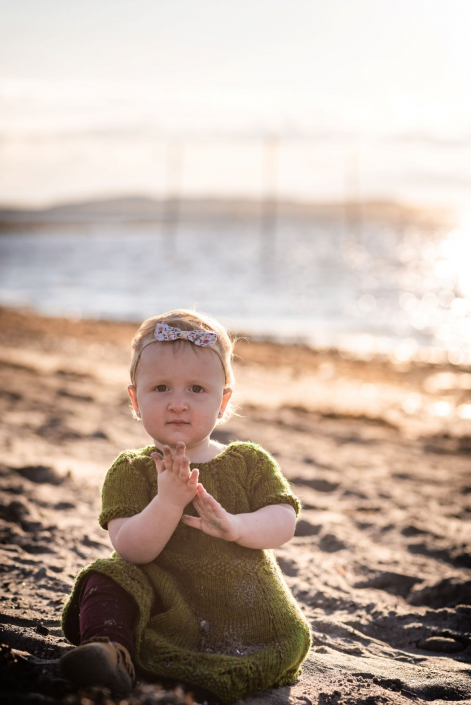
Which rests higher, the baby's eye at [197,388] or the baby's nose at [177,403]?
the baby's eye at [197,388]

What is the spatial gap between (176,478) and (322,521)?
2547 millimetres

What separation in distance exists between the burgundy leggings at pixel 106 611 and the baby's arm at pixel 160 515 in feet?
0.40

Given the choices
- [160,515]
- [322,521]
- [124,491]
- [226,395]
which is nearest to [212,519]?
[160,515]

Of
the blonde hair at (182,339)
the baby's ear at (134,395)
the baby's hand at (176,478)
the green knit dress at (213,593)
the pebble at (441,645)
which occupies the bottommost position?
the pebble at (441,645)

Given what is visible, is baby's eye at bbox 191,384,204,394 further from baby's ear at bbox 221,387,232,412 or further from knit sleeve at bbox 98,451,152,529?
knit sleeve at bbox 98,451,152,529

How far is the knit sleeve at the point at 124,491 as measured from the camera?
2.43 metres

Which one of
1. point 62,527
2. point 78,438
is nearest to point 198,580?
point 62,527

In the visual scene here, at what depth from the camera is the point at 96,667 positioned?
1.93 meters

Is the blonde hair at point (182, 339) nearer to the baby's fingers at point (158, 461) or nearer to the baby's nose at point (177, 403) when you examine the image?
the baby's nose at point (177, 403)

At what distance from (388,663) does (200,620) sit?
3.06 ft

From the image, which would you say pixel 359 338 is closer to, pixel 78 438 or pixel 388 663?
pixel 78 438

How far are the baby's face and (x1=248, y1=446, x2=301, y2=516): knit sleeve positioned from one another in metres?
0.27

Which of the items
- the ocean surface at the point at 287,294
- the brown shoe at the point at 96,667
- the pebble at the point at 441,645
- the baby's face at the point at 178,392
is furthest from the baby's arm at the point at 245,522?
the ocean surface at the point at 287,294

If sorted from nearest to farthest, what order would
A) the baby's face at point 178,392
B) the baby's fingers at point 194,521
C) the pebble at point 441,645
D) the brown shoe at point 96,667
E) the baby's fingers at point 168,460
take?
the brown shoe at point 96,667 < the baby's fingers at point 168,460 < the baby's fingers at point 194,521 < the baby's face at point 178,392 < the pebble at point 441,645
